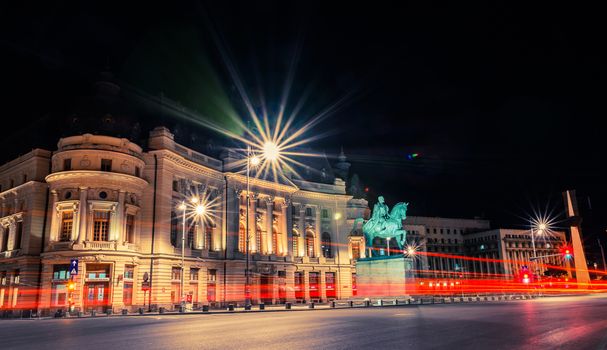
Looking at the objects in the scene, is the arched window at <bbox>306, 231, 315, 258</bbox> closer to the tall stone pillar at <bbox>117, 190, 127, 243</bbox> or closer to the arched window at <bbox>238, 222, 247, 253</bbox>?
the arched window at <bbox>238, 222, 247, 253</bbox>

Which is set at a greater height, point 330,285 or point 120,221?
point 120,221

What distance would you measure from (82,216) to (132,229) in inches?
231

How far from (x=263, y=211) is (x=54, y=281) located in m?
29.7

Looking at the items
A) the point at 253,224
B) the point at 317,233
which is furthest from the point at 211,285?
the point at 317,233

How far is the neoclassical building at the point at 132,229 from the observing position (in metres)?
48.8

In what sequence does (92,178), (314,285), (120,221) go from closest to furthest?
(92,178) → (120,221) → (314,285)

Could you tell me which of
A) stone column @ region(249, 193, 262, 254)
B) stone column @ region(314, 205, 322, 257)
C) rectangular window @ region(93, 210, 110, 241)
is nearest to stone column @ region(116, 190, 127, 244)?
rectangular window @ region(93, 210, 110, 241)

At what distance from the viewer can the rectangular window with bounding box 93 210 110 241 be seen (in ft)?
163

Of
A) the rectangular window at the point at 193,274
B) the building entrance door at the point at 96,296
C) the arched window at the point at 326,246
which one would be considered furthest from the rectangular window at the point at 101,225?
the arched window at the point at 326,246

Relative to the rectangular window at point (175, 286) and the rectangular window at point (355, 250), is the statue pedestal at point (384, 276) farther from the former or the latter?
the rectangular window at point (355, 250)

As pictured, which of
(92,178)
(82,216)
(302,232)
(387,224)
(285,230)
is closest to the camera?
(387,224)

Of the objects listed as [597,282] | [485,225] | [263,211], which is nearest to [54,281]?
[263,211]

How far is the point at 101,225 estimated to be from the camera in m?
50.3

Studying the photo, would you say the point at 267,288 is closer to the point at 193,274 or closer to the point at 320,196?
the point at 193,274
